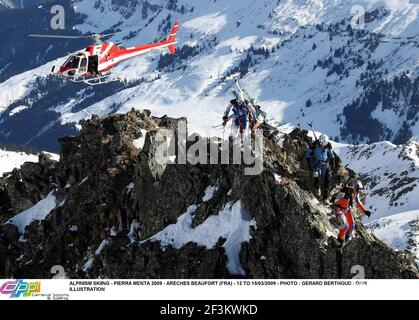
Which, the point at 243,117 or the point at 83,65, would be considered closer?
the point at 243,117

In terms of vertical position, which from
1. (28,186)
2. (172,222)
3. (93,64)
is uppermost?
(93,64)

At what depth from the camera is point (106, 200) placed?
160ft

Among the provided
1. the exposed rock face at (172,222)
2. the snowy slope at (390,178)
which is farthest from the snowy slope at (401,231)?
the exposed rock face at (172,222)

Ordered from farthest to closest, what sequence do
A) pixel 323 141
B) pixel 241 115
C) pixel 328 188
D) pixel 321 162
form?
1. pixel 241 115
2. pixel 328 188
3. pixel 323 141
4. pixel 321 162

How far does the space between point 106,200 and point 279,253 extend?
49.2 ft

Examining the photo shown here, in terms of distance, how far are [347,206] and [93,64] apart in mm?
26551

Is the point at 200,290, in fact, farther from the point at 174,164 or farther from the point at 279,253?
the point at 174,164

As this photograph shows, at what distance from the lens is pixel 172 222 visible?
45.5 metres

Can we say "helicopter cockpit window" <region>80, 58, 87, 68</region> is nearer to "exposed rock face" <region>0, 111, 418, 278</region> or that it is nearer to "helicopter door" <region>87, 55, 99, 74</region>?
"helicopter door" <region>87, 55, 99, 74</region>

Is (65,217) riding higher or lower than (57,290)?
lower

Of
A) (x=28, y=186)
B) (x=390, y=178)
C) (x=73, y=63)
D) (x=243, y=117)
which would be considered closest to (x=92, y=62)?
(x=73, y=63)

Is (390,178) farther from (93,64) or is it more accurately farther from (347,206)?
(347,206)
